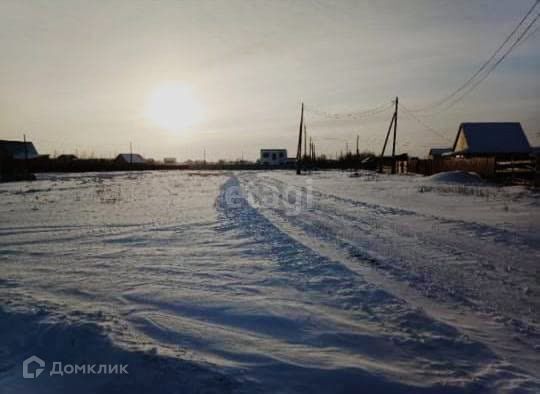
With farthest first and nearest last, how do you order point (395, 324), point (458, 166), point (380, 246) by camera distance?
point (458, 166) → point (380, 246) → point (395, 324)

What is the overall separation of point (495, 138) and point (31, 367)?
153ft

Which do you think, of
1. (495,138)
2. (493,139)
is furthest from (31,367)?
(495,138)

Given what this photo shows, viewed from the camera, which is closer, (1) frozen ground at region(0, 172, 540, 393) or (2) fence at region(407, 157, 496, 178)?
(1) frozen ground at region(0, 172, 540, 393)

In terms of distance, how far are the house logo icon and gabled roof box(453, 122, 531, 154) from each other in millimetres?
44241

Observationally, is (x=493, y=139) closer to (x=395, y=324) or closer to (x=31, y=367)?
(x=395, y=324)

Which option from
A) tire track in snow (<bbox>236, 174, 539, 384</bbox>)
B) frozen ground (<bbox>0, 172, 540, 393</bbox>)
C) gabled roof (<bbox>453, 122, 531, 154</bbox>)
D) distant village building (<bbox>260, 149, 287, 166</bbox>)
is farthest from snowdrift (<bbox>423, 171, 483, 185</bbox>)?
distant village building (<bbox>260, 149, 287, 166</bbox>)

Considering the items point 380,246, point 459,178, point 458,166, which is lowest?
point 380,246

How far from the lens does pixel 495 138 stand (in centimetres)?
3925

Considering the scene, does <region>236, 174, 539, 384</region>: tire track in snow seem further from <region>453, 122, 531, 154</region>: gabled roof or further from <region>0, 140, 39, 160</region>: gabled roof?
<region>0, 140, 39, 160</region>: gabled roof

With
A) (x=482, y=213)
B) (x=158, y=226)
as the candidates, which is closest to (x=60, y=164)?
(x=158, y=226)

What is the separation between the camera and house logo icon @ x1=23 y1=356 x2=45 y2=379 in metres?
2.65

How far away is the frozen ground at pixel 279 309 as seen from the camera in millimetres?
2598

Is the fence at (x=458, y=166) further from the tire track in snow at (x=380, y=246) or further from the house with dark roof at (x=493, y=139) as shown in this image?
the tire track in snow at (x=380, y=246)

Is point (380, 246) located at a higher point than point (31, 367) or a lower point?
higher
